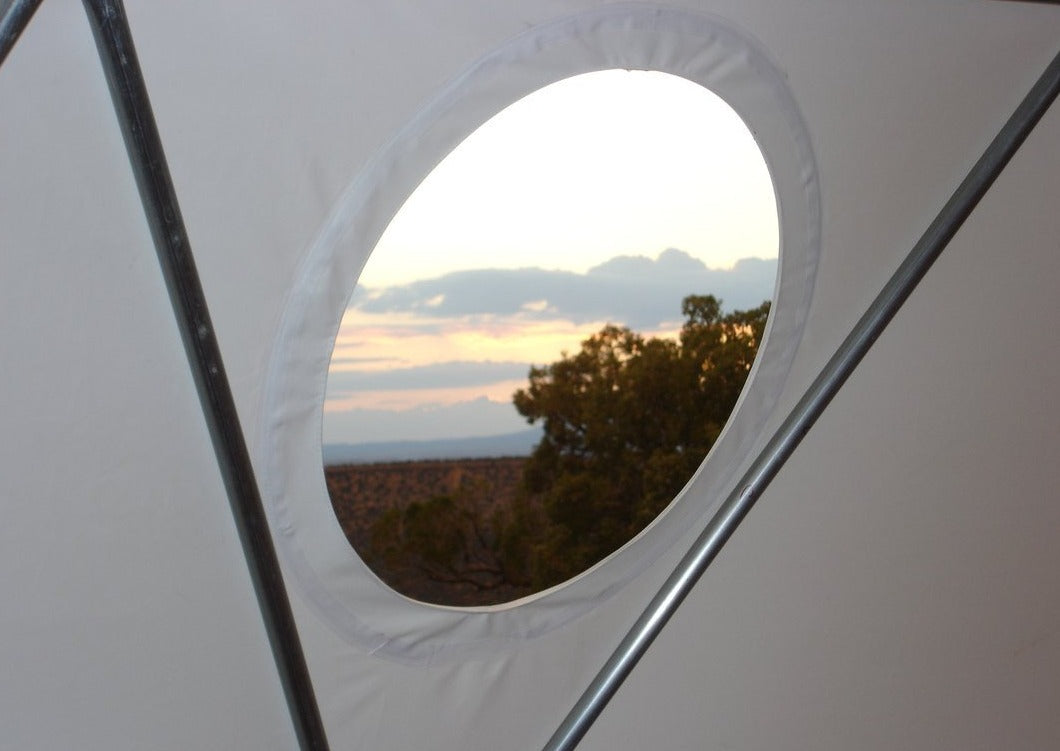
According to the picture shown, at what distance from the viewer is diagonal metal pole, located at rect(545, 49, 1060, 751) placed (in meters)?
1.39

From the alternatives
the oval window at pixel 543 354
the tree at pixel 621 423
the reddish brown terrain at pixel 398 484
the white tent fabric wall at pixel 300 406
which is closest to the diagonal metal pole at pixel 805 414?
the white tent fabric wall at pixel 300 406

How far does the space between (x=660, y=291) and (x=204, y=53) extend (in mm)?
2498

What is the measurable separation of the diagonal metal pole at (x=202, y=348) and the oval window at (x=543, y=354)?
Answer: 2.96 feet

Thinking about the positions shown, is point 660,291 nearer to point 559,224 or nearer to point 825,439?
point 559,224

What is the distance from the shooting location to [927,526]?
5.36 feet

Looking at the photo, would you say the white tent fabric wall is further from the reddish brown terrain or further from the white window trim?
A: the reddish brown terrain

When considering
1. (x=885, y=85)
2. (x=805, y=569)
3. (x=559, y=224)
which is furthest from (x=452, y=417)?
(x=885, y=85)

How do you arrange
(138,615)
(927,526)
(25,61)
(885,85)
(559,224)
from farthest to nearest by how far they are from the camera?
(559,224) → (927,526) → (885,85) → (138,615) → (25,61)

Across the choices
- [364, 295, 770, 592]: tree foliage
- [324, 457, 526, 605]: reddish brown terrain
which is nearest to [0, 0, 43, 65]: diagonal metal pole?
[364, 295, 770, 592]: tree foliage

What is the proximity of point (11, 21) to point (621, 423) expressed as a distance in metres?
1.70

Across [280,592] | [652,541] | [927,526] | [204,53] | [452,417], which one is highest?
[204,53]

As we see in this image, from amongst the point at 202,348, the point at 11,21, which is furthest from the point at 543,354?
the point at 11,21

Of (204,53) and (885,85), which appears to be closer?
(204,53)

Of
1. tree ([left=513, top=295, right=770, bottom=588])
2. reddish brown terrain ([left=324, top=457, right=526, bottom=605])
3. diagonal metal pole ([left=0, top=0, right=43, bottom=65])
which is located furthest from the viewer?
reddish brown terrain ([left=324, top=457, right=526, bottom=605])
